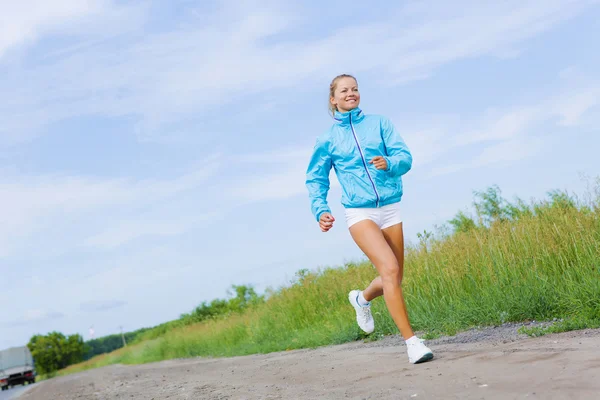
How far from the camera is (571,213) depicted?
9.04 metres

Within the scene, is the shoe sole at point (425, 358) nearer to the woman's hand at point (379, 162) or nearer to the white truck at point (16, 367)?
the woman's hand at point (379, 162)

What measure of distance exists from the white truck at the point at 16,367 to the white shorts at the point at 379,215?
45.7 meters

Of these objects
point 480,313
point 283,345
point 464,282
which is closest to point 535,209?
point 464,282

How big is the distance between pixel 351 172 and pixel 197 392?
3.33m

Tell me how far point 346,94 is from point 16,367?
48748mm

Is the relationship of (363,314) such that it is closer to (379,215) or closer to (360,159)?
(379,215)

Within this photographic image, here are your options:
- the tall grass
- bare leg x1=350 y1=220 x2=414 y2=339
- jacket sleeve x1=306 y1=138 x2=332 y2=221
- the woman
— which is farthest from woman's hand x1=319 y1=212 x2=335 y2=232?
the tall grass

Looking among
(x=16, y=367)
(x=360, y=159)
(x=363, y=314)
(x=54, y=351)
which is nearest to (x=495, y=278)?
(x=363, y=314)

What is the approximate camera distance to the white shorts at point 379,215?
18.4ft

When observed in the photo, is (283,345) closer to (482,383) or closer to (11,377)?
(482,383)

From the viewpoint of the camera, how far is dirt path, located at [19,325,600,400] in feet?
13.0

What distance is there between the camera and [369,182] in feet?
18.1

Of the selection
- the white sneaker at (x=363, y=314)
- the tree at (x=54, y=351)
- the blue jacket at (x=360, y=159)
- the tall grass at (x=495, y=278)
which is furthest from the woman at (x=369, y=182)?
the tree at (x=54, y=351)

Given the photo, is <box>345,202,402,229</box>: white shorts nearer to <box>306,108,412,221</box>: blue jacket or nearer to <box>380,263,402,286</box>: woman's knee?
<box>306,108,412,221</box>: blue jacket
